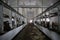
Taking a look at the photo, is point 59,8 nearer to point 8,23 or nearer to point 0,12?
point 0,12

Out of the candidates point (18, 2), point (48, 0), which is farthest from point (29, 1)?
point (48, 0)

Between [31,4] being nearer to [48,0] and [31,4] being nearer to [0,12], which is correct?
[48,0]

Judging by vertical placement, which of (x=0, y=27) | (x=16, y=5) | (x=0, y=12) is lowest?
(x=0, y=27)

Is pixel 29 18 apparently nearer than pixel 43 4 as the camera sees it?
No

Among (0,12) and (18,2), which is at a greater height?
(18,2)

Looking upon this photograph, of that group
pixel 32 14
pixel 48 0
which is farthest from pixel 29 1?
pixel 32 14

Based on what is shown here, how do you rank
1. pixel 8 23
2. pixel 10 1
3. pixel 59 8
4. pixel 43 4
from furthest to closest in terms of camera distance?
1. pixel 43 4
2. pixel 10 1
3. pixel 8 23
4. pixel 59 8

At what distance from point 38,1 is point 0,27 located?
13927 millimetres

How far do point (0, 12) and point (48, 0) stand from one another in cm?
1417

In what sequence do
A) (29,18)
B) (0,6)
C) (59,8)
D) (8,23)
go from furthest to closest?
(29,18) → (8,23) → (59,8) → (0,6)

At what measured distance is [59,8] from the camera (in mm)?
2854

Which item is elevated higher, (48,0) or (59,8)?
(48,0)

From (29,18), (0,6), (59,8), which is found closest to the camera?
(0,6)

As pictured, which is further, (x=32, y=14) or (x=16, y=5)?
(x=32, y=14)
